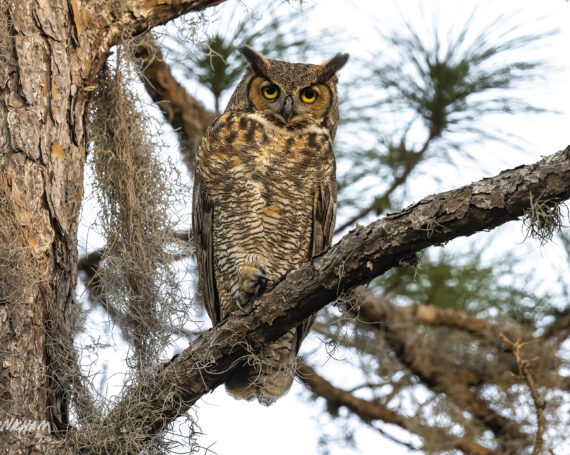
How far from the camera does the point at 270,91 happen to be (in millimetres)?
2555

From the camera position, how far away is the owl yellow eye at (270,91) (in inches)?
100.0

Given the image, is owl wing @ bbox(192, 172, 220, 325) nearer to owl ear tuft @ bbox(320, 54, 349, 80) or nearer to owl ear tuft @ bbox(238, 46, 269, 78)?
owl ear tuft @ bbox(238, 46, 269, 78)

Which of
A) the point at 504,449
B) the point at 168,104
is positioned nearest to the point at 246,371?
the point at 504,449

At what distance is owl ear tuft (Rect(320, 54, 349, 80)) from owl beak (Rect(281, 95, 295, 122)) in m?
0.19

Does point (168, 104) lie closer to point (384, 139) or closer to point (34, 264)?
point (384, 139)

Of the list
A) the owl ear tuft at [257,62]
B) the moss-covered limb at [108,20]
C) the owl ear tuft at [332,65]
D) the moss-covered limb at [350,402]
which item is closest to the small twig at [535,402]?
the moss-covered limb at [350,402]

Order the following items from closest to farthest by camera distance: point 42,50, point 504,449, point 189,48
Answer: point 42,50 < point 504,449 < point 189,48

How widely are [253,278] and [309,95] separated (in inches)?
30.0

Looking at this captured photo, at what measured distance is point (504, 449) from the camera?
2570 millimetres

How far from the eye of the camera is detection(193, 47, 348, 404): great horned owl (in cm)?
233

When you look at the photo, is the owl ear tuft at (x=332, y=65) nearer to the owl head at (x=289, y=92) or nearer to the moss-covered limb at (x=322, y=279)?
the owl head at (x=289, y=92)

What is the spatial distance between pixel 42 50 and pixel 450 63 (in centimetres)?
159

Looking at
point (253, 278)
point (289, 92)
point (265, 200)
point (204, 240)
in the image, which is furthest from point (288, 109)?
point (253, 278)

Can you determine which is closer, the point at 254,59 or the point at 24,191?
the point at 24,191
